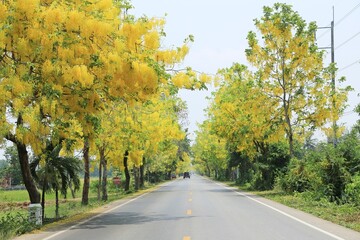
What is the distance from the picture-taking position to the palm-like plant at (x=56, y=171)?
19.5m

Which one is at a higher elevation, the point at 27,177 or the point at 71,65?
the point at 71,65

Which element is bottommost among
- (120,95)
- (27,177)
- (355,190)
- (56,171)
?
(355,190)

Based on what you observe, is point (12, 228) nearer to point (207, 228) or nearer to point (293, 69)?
point (207, 228)

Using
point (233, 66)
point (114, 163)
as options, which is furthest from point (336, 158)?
point (114, 163)

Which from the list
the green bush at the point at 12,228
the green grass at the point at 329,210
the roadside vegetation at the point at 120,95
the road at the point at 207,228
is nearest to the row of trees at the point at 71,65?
the roadside vegetation at the point at 120,95

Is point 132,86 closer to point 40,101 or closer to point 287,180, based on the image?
point 40,101

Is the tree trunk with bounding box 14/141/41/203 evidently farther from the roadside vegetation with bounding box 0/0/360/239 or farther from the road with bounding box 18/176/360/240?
the road with bounding box 18/176/360/240

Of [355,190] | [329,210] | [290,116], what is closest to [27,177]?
[329,210]

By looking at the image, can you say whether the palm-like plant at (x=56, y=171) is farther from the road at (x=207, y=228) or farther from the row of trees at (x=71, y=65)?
the road at (x=207, y=228)

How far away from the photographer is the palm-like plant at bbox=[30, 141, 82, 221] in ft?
63.9

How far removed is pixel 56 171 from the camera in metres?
19.7

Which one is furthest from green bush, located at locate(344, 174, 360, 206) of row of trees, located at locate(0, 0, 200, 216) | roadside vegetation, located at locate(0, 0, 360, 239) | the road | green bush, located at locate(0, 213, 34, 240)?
green bush, located at locate(0, 213, 34, 240)

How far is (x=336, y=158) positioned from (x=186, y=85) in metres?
9.54

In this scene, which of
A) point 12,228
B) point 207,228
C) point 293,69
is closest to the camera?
point 207,228
